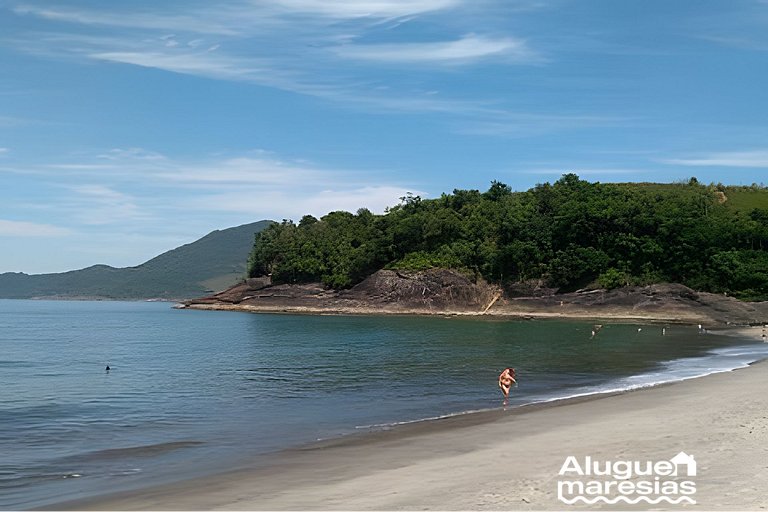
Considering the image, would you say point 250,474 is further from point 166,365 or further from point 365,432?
point 166,365

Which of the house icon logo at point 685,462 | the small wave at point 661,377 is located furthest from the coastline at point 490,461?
the small wave at point 661,377

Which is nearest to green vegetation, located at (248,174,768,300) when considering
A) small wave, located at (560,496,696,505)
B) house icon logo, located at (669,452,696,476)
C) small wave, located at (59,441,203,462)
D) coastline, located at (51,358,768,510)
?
coastline, located at (51,358,768,510)

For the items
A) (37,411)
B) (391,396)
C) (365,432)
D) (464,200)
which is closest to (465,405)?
(391,396)

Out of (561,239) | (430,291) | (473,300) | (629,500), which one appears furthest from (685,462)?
(430,291)

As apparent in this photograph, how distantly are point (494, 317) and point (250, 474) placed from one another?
10583cm

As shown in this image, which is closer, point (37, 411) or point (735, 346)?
point (37, 411)

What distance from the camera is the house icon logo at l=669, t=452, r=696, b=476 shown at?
12695mm

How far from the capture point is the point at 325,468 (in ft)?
51.6

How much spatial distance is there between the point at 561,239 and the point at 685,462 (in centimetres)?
11685

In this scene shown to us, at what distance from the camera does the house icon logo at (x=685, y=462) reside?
12.7 meters

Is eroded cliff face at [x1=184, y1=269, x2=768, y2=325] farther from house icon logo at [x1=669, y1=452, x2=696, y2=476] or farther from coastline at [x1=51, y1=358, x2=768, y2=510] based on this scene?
house icon logo at [x1=669, y1=452, x2=696, y2=476]

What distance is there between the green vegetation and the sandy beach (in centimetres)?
9821

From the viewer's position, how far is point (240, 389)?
3234cm

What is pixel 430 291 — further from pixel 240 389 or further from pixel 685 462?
pixel 685 462
